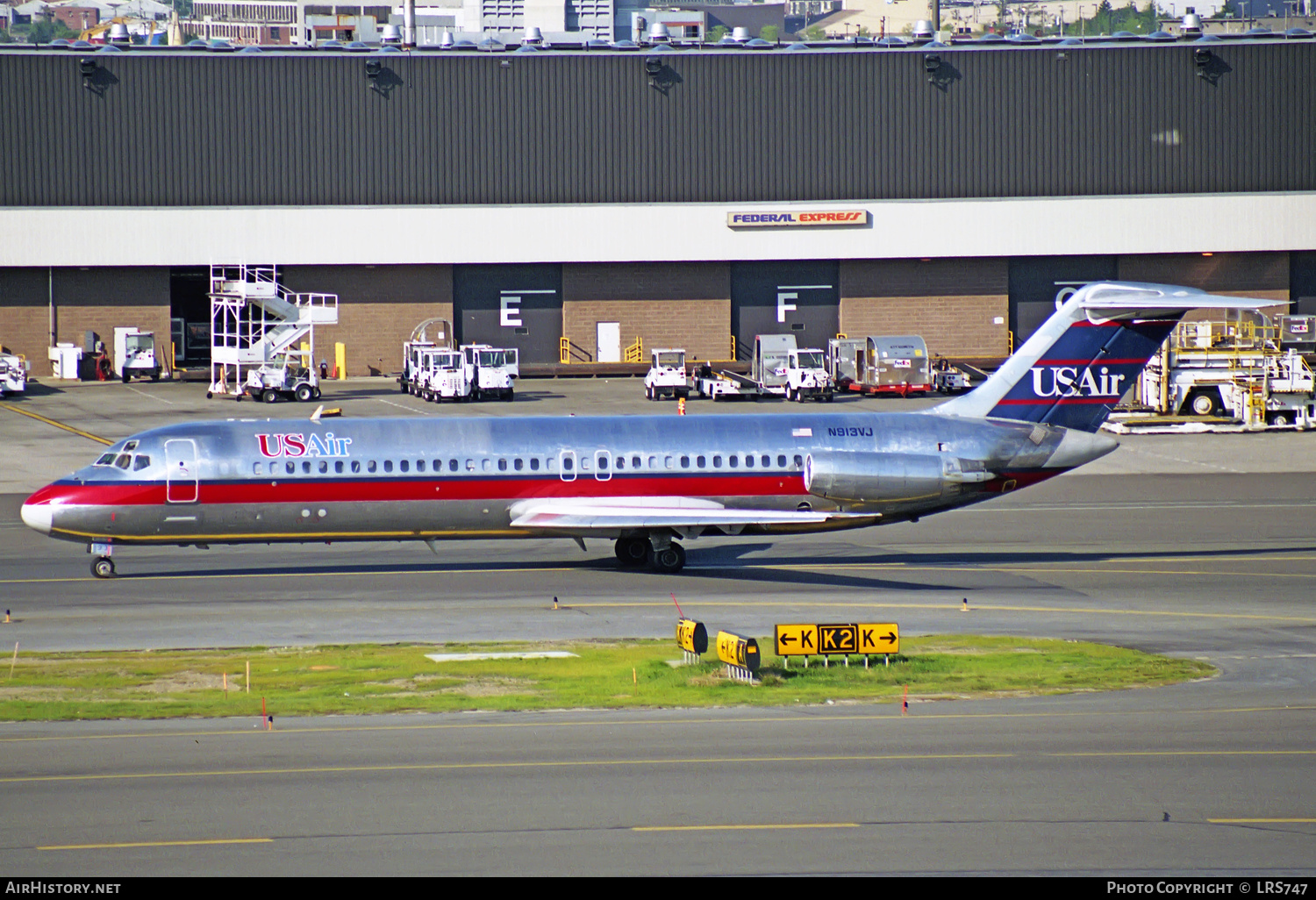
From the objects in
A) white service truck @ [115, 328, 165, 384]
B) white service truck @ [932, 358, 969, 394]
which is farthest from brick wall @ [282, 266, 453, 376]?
white service truck @ [932, 358, 969, 394]

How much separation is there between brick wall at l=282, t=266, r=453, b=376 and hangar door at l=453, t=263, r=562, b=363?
3.67ft

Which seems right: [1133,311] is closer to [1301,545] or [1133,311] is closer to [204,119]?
[1301,545]

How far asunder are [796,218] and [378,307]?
81.8 feet

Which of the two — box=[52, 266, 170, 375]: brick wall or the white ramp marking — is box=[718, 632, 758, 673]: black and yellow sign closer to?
the white ramp marking

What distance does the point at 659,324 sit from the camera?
88.6 meters

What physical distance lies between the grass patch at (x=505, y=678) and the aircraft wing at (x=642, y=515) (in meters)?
6.48

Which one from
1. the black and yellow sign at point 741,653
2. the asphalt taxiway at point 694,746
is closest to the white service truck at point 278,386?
the asphalt taxiway at point 694,746

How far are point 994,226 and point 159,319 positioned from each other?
48760 mm

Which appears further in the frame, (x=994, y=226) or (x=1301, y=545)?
(x=994, y=226)

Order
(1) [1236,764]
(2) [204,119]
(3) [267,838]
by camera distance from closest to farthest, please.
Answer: (3) [267,838] < (1) [1236,764] < (2) [204,119]

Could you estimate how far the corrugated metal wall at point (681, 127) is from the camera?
83375 millimetres

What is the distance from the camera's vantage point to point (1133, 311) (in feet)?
119
